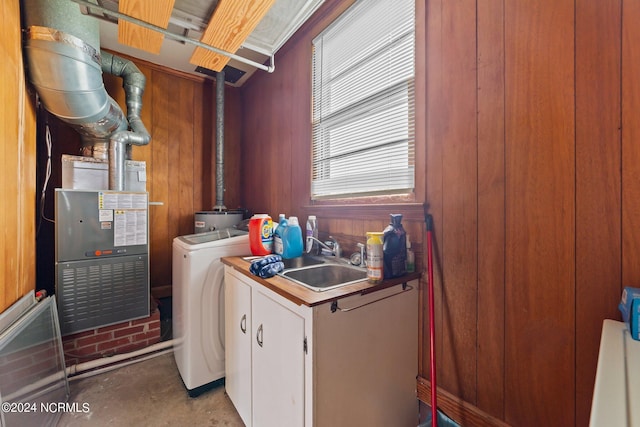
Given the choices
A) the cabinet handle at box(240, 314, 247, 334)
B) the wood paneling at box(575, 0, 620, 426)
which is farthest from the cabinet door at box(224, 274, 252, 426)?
the wood paneling at box(575, 0, 620, 426)

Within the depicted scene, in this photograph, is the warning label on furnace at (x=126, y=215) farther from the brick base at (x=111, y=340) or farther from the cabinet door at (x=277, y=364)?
the cabinet door at (x=277, y=364)

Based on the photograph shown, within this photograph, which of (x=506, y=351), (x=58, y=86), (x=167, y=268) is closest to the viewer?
(x=506, y=351)

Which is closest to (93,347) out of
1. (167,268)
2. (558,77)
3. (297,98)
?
(167,268)

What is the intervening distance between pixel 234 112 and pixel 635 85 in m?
→ 3.31

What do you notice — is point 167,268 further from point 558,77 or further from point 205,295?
point 558,77

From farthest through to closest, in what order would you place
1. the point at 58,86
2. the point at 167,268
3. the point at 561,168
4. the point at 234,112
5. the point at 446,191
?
the point at 234,112 < the point at 167,268 < the point at 58,86 < the point at 446,191 < the point at 561,168

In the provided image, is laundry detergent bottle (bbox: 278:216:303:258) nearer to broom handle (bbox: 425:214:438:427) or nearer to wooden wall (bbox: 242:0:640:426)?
wooden wall (bbox: 242:0:640:426)

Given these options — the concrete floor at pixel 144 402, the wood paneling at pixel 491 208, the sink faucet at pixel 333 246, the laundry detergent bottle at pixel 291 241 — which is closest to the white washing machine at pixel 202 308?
the concrete floor at pixel 144 402

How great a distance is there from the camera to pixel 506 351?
3.48ft

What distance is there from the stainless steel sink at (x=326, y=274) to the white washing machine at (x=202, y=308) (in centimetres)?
53

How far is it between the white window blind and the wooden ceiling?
56cm

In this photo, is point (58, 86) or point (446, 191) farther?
point (58, 86)

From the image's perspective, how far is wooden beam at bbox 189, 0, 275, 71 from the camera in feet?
4.74

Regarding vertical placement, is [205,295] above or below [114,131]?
below
